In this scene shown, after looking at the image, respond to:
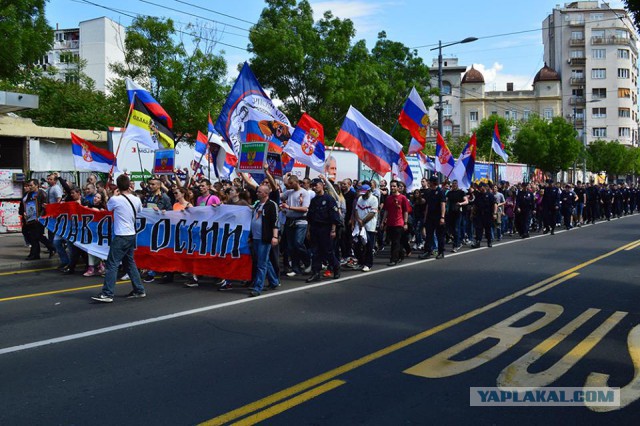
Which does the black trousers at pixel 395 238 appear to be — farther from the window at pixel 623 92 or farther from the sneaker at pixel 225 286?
the window at pixel 623 92

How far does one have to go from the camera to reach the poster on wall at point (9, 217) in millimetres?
20312

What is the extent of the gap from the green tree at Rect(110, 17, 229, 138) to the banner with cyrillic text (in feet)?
45.7

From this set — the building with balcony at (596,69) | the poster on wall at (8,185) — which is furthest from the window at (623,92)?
the poster on wall at (8,185)

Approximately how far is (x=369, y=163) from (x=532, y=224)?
37.7 ft

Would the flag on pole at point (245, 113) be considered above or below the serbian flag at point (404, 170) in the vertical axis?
above

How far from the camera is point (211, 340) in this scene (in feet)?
22.5

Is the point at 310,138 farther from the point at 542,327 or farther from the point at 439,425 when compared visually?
the point at 439,425

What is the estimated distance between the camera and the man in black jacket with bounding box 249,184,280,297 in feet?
31.7

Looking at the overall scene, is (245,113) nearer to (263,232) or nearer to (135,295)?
(263,232)

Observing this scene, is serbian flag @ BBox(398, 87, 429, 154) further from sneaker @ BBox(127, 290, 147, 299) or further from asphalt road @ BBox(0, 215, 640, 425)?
sneaker @ BBox(127, 290, 147, 299)

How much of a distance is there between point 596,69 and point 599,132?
9187 millimetres

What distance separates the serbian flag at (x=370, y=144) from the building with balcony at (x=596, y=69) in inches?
3292

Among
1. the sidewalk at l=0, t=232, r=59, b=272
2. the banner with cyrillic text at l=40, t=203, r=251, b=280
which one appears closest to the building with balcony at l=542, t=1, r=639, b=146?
the sidewalk at l=0, t=232, r=59, b=272

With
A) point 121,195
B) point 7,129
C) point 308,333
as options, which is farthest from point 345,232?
point 7,129
